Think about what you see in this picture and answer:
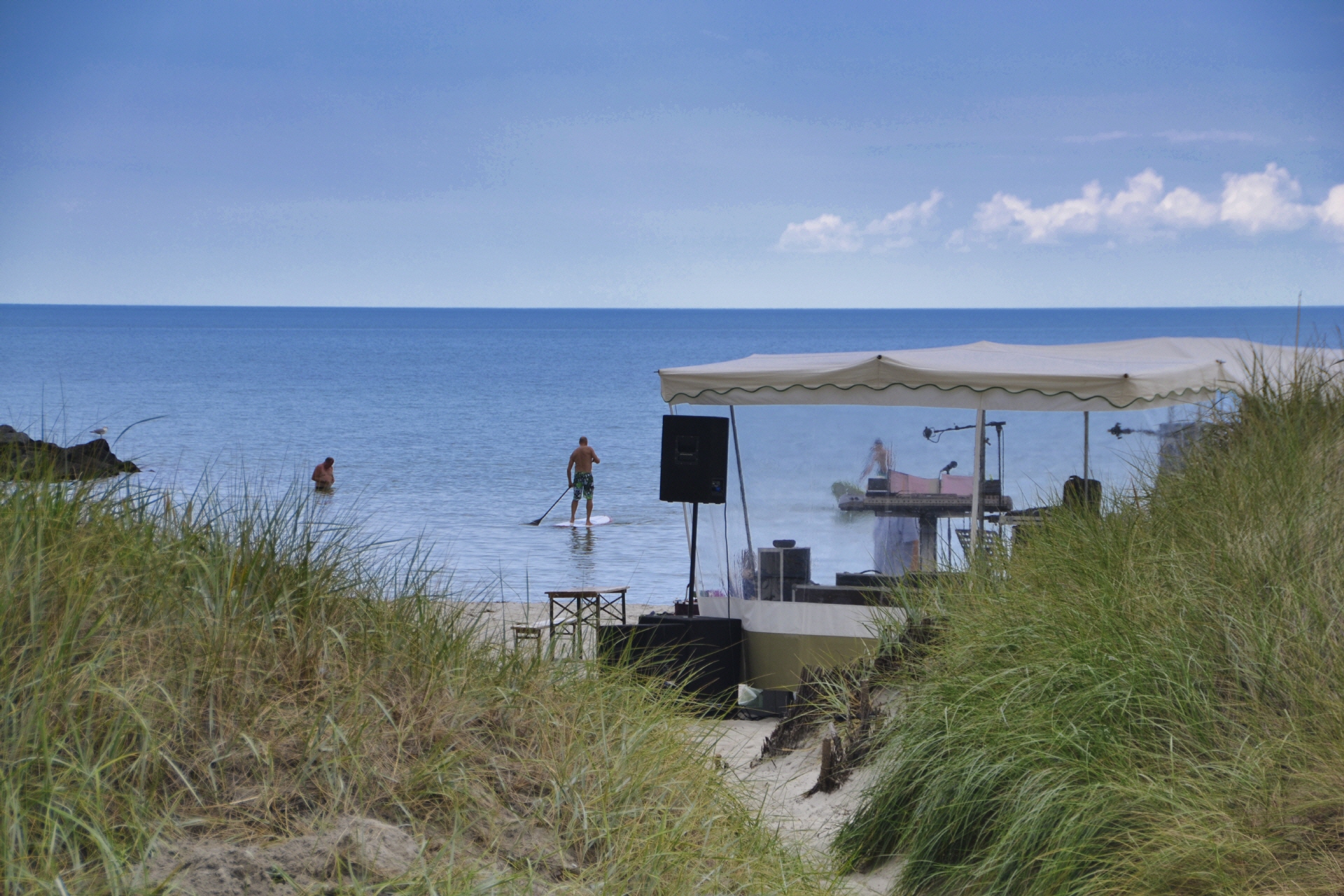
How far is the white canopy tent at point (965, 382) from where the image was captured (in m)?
7.05

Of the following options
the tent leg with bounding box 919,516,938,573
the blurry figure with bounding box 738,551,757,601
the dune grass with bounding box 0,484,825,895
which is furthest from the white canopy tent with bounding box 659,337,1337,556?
the dune grass with bounding box 0,484,825,895

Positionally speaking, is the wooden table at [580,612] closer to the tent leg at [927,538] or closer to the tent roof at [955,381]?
the tent roof at [955,381]

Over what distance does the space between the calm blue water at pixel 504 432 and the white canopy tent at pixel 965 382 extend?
397mm

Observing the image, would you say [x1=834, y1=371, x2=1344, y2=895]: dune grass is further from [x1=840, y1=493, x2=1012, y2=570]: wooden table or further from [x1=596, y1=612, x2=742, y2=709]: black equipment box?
[x1=840, y1=493, x2=1012, y2=570]: wooden table

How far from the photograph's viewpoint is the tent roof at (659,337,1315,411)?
7.05 m

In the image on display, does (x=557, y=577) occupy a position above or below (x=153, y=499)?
below

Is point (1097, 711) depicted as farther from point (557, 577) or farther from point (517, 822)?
point (557, 577)

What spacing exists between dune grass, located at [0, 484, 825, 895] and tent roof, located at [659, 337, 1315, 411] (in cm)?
377

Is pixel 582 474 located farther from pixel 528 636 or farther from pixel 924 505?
pixel 528 636

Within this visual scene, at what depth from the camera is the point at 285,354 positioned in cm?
10206

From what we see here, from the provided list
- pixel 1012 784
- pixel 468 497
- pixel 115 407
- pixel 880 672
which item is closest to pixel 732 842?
pixel 1012 784

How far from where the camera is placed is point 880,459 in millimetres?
7887

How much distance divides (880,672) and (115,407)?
53.9 metres

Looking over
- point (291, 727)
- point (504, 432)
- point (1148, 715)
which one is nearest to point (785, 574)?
point (1148, 715)
